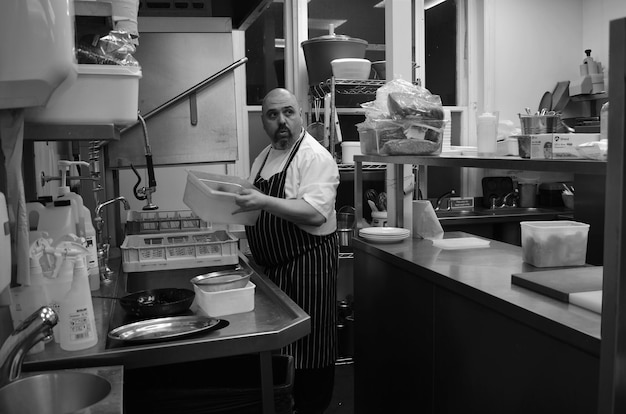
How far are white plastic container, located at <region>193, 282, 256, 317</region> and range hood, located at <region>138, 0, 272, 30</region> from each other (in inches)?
58.2

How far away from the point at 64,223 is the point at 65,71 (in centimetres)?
84

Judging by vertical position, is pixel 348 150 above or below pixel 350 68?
below

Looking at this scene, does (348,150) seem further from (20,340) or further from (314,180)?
(20,340)

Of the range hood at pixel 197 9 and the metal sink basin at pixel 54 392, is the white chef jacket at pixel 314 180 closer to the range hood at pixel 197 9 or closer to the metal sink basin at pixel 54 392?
the range hood at pixel 197 9

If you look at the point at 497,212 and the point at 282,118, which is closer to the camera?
the point at 282,118

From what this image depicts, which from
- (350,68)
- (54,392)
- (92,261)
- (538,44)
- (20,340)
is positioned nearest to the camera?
(20,340)

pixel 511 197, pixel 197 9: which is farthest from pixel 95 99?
pixel 511 197

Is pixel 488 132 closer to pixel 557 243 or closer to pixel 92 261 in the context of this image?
pixel 557 243

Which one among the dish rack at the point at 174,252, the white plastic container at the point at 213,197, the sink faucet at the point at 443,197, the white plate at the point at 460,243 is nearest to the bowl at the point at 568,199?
the sink faucet at the point at 443,197

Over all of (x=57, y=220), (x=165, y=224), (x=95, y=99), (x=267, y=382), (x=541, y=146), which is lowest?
(x=267, y=382)

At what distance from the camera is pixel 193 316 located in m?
1.80

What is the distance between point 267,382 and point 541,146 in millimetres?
994

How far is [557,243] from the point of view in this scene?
1.91m

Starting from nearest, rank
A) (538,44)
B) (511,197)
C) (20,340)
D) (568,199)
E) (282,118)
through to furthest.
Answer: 1. (20,340)
2. (282,118)
3. (568,199)
4. (511,197)
5. (538,44)
